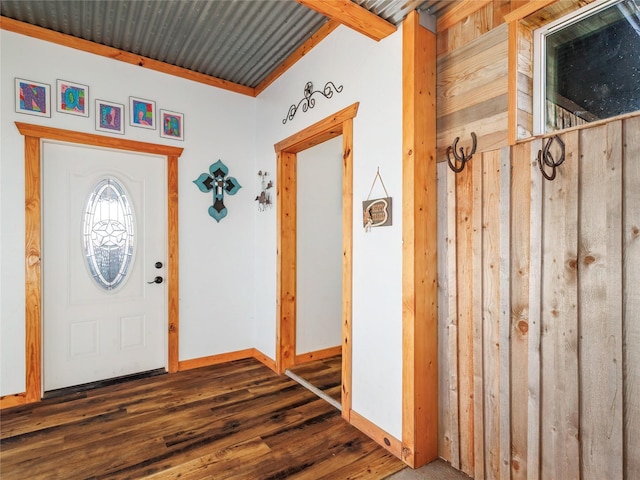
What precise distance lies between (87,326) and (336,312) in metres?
2.28

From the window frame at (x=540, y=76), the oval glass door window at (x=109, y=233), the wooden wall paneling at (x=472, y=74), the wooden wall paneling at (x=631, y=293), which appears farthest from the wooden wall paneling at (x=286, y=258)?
the wooden wall paneling at (x=631, y=293)

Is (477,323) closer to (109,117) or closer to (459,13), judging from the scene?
(459,13)

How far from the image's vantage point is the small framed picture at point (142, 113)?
310 cm

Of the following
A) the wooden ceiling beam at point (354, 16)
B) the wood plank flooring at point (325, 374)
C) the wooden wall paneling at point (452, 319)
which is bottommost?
A: the wood plank flooring at point (325, 374)

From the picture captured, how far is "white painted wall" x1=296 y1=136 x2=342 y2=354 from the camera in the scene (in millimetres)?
3428

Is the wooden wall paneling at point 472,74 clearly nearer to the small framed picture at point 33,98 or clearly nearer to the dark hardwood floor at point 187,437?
the dark hardwood floor at point 187,437

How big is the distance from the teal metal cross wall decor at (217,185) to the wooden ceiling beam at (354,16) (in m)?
1.95

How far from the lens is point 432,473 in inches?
74.4

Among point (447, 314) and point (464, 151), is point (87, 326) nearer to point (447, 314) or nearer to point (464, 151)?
point (447, 314)

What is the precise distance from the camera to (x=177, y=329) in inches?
130

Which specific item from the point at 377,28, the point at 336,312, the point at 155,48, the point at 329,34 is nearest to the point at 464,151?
the point at 377,28

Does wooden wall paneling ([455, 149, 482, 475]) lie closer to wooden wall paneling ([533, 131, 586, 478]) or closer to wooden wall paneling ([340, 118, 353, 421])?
wooden wall paneling ([533, 131, 586, 478])

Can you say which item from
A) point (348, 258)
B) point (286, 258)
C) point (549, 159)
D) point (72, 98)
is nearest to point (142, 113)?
point (72, 98)

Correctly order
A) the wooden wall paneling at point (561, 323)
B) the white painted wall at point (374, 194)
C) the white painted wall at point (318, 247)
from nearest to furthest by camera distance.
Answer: the wooden wall paneling at point (561, 323), the white painted wall at point (374, 194), the white painted wall at point (318, 247)
